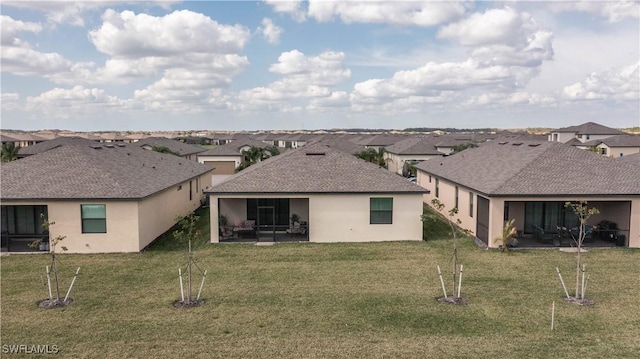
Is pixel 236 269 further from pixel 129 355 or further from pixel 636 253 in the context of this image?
pixel 636 253

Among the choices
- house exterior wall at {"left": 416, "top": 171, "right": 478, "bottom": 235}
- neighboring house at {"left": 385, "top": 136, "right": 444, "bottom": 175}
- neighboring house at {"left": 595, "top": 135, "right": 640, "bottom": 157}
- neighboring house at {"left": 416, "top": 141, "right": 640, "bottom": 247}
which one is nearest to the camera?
neighboring house at {"left": 416, "top": 141, "right": 640, "bottom": 247}

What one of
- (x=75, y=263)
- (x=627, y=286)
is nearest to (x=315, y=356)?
(x=627, y=286)

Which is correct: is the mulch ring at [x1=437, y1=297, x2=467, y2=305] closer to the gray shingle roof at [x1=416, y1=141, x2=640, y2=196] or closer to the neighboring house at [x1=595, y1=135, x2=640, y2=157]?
the gray shingle roof at [x1=416, y1=141, x2=640, y2=196]

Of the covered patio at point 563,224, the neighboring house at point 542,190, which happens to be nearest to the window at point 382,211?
the neighboring house at point 542,190

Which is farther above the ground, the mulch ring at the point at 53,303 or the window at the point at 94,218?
the window at the point at 94,218

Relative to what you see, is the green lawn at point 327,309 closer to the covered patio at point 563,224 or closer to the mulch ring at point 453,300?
the mulch ring at point 453,300

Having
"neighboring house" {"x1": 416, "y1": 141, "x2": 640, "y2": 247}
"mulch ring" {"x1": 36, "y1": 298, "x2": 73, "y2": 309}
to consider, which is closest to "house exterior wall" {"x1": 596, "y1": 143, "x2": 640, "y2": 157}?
"neighboring house" {"x1": 416, "y1": 141, "x2": 640, "y2": 247}
